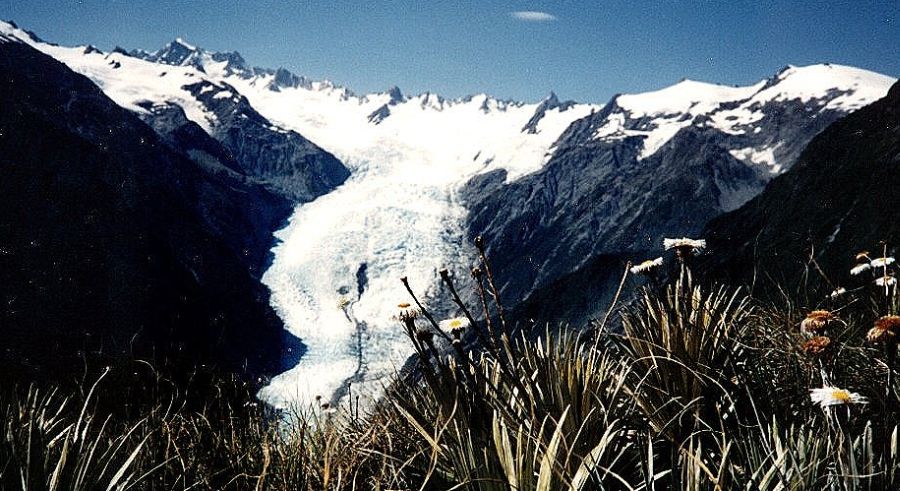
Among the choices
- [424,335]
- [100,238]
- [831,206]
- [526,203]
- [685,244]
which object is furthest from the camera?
[526,203]

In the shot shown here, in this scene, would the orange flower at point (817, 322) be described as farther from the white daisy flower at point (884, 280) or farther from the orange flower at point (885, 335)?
the white daisy flower at point (884, 280)

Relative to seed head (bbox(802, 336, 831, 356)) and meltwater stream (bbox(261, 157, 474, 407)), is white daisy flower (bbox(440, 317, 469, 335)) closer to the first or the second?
seed head (bbox(802, 336, 831, 356))

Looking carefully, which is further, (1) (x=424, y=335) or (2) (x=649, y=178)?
(2) (x=649, y=178)

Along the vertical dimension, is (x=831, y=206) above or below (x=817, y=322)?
above

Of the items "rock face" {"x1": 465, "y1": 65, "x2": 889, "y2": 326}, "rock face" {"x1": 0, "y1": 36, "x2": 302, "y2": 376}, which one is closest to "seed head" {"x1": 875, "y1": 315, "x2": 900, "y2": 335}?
"rock face" {"x1": 0, "y1": 36, "x2": 302, "y2": 376}

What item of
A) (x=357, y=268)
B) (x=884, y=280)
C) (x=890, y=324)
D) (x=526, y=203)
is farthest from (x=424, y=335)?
(x=526, y=203)

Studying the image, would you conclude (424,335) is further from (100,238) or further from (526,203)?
(526,203)

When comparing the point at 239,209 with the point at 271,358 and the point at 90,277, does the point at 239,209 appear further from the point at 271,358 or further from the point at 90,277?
the point at 90,277
